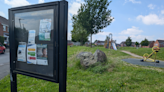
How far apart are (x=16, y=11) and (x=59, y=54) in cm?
153

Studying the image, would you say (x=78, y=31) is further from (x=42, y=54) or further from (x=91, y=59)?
(x=42, y=54)

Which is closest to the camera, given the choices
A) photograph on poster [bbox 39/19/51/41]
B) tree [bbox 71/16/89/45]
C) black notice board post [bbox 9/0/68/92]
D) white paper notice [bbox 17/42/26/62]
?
black notice board post [bbox 9/0/68/92]

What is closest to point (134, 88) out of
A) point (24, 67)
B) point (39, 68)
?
point (39, 68)

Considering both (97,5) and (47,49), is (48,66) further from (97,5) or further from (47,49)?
(97,5)

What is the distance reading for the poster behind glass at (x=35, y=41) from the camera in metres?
1.88

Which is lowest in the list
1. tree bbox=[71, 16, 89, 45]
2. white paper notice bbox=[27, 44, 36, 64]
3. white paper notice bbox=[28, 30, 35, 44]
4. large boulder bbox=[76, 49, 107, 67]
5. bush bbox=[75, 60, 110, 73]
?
bush bbox=[75, 60, 110, 73]

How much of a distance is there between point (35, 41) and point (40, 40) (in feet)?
0.49

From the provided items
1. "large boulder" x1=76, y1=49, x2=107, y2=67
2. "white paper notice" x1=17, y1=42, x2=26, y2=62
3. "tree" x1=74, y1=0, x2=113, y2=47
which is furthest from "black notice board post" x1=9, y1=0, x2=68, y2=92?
"tree" x1=74, y1=0, x2=113, y2=47

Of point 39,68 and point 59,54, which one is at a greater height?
point 59,54

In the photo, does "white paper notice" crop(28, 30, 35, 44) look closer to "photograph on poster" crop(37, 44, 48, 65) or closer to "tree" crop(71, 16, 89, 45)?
"photograph on poster" crop(37, 44, 48, 65)

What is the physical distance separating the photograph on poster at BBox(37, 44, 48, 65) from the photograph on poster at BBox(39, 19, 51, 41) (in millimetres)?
162

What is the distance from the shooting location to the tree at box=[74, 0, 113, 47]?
2539 centimetres

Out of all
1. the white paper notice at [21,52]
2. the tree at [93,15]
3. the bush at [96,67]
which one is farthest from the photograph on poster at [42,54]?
the tree at [93,15]

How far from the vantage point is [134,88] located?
3301mm
